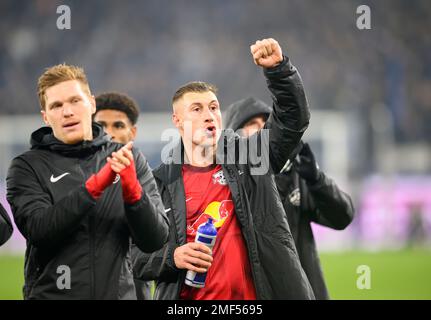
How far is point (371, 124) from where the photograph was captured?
1958cm

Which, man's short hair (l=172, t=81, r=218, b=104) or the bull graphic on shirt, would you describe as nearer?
the bull graphic on shirt

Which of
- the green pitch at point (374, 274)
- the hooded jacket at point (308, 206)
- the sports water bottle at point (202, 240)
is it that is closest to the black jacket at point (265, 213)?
the sports water bottle at point (202, 240)

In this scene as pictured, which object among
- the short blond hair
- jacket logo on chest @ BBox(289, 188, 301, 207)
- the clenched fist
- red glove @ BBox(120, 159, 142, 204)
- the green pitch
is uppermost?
the clenched fist

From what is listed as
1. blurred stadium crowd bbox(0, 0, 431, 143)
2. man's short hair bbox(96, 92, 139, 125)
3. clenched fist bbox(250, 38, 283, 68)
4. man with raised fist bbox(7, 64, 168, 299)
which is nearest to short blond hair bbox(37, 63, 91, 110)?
man with raised fist bbox(7, 64, 168, 299)

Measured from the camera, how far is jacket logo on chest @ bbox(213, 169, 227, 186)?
3.83 metres

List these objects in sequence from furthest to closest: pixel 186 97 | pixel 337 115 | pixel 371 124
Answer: pixel 337 115
pixel 371 124
pixel 186 97

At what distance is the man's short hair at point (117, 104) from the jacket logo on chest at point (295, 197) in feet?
4.20

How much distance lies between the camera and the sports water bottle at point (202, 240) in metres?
3.48

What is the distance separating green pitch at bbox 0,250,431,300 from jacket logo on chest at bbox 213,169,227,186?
6.48 metres

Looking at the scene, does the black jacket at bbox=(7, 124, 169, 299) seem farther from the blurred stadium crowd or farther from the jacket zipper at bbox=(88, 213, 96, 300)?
the blurred stadium crowd
